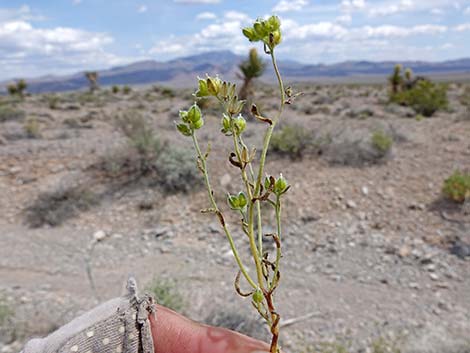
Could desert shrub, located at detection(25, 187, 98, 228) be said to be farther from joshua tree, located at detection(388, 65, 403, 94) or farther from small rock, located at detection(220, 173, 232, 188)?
joshua tree, located at detection(388, 65, 403, 94)

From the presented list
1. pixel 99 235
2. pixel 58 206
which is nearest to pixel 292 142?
pixel 99 235

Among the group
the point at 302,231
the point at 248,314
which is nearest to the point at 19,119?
the point at 302,231

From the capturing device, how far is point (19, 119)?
14.7 m

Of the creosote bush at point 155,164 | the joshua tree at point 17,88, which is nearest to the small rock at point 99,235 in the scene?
the creosote bush at point 155,164

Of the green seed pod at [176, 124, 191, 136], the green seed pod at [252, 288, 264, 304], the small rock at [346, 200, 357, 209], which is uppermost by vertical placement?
the green seed pod at [176, 124, 191, 136]

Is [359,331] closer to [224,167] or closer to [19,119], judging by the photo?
[224,167]

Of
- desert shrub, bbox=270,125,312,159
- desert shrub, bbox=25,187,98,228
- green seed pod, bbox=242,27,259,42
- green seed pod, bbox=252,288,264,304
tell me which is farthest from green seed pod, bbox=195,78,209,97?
desert shrub, bbox=270,125,312,159

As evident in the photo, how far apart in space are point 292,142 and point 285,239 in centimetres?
237

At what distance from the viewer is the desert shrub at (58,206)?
6793mm

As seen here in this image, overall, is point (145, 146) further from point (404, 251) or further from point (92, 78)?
point (92, 78)

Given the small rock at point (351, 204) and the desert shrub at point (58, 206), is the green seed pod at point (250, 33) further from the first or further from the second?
the desert shrub at point (58, 206)

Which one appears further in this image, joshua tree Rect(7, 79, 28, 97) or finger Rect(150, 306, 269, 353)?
joshua tree Rect(7, 79, 28, 97)

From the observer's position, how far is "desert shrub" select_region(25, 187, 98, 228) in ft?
22.3

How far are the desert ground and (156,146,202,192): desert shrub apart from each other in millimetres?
23
